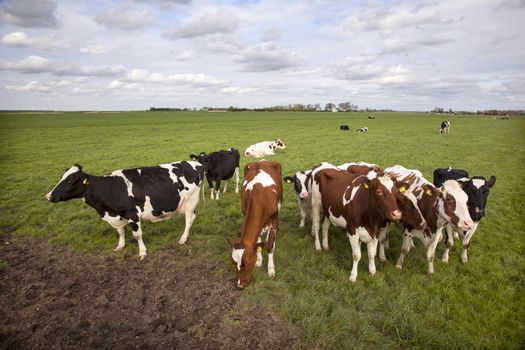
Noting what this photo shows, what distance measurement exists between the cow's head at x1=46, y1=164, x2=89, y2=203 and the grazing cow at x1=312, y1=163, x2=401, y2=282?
17.4 feet

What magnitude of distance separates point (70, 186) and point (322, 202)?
18.1 feet

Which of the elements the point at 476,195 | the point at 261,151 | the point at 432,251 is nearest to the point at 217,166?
the point at 432,251

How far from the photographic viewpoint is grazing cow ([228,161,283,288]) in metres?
5.35

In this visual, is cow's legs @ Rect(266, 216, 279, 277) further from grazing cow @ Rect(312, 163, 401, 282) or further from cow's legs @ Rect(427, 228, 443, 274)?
cow's legs @ Rect(427, 228, 443, 274)

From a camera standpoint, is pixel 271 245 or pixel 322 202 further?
pixel 322 202

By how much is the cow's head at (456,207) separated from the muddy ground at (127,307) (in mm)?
3552

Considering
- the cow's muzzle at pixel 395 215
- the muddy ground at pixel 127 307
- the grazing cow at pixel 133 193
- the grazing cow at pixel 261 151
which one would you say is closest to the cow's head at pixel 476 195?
the cow's muzzle at pixel 395 215

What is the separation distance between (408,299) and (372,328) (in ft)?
3.54

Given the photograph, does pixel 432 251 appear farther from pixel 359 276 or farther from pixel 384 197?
pixel 384 197

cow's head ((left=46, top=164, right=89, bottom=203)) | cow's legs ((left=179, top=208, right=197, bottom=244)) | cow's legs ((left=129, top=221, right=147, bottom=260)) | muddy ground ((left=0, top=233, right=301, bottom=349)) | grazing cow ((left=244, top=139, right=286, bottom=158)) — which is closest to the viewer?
muddy ground ((left=0, top=233, right=301, bottom=349))

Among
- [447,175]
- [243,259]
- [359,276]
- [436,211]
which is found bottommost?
[359,276]

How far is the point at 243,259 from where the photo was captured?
17.4 feet

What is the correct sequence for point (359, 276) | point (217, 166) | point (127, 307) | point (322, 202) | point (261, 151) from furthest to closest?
point (261, 151), point (217, 166), point (322, 202), point (359, 276), point (127, 307)

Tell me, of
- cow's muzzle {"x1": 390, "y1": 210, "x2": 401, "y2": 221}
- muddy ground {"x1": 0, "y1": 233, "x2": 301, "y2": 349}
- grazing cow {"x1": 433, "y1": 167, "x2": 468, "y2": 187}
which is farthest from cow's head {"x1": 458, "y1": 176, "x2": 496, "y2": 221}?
muddy ground {"x1": 0, "y1": 233, "x2": 301, "y2": 349}
